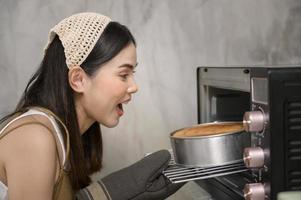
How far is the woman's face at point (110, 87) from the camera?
0.84m

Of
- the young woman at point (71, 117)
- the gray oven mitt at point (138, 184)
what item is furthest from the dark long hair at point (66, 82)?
the gray oven mitt at point (138, 184)

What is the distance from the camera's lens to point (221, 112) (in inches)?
42.2

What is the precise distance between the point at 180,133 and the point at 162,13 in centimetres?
50

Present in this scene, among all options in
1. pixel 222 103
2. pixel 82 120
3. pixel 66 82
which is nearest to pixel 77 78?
pixel 66 82

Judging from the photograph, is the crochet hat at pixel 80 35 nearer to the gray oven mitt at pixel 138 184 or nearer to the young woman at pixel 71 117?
the young woman at pixel 71 117

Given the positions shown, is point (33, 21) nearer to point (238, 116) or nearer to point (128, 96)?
point (128, 96)

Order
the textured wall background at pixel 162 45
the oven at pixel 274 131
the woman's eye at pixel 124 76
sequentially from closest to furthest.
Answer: the oven at pixel 274 131 → the woman's eye at pixel 124 76 → the textured wall background at pixel 162 45

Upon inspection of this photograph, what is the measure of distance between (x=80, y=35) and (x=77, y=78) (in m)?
0.09

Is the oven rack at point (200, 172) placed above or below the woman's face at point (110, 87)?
below

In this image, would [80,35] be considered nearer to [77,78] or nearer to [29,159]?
[77,78]

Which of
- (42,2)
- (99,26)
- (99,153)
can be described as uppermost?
(42,2)

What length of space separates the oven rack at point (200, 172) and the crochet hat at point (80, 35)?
12.1 inches

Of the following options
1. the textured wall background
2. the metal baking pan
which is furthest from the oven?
the textured wall background

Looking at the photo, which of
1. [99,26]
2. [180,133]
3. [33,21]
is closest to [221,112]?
[180,133]
